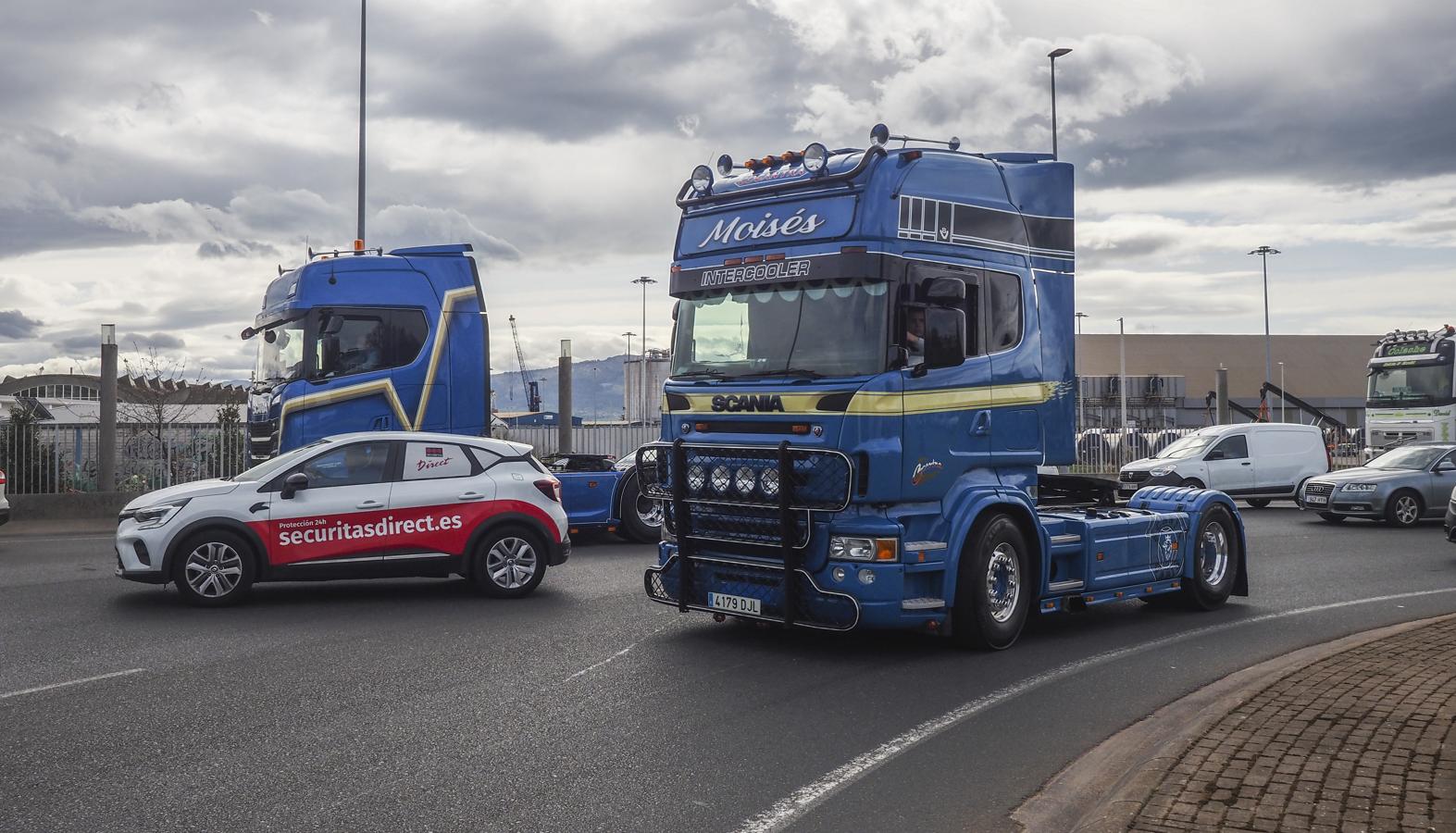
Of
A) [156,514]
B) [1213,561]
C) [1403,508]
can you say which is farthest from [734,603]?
[1403,508]

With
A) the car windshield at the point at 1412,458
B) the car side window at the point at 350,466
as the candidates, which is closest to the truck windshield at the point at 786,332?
the car side window at the point at 350,466

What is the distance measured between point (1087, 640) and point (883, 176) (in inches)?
158

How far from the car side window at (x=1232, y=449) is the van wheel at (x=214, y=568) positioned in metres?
19.7

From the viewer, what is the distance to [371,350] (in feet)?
50.6

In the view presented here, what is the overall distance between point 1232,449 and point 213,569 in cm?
2059

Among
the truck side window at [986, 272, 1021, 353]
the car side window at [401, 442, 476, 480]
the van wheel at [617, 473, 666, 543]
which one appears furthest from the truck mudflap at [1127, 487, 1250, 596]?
the van wheel at [617, 473, 666, 543]

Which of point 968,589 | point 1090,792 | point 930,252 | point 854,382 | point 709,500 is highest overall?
point 930,252

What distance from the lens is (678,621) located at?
10.5 m

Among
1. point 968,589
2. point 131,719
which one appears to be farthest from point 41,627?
point 968,589

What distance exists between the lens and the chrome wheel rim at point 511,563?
11898 millimetres

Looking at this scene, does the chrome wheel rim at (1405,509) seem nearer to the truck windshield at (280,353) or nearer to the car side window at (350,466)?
the car side window at (350,466)

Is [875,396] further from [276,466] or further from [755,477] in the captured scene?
[276,466]

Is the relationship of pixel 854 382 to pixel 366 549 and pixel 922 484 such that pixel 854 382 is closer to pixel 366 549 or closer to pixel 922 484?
pixel 922 484

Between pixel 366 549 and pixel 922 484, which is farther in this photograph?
pixel 366 549
